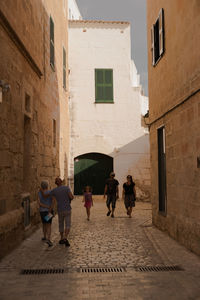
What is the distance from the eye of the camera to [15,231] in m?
7.37

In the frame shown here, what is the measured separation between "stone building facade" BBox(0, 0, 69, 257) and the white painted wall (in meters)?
12.6

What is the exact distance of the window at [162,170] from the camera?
31.5 ft

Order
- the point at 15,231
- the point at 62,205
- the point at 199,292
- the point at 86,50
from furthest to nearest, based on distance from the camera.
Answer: the point at 86,50, the point at 62,205, the point at 15,231, the point at 199,292

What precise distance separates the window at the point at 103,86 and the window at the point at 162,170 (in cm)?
1040

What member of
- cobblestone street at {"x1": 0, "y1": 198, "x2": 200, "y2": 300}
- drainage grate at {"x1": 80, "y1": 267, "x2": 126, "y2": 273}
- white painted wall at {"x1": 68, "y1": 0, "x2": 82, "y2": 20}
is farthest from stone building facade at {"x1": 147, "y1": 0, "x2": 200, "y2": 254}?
white painted wall at {"x1": 68, "y1": 0, "x2": 82, "y2": 20}

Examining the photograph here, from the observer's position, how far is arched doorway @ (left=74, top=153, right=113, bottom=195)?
2006 centimetres

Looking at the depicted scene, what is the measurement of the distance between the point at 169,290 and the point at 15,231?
365 cm

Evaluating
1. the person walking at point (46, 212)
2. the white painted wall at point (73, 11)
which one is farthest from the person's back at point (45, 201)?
the white painted wall at point (73, 11)

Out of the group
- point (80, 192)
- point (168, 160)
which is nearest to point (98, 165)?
point (80, 192)

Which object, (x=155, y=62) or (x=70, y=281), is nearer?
(x=70, y=281)

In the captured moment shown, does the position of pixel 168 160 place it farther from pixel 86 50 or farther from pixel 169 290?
pixel 86 50

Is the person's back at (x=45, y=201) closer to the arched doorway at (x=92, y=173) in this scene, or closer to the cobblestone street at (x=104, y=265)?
the cobblestone street at (x=104, y=265)

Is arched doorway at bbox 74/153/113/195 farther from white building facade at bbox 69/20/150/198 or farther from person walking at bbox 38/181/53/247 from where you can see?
person walking at bbox 38/181/53/247

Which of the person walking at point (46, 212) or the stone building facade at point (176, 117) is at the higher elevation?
the stone building facade at point (176, 117)
